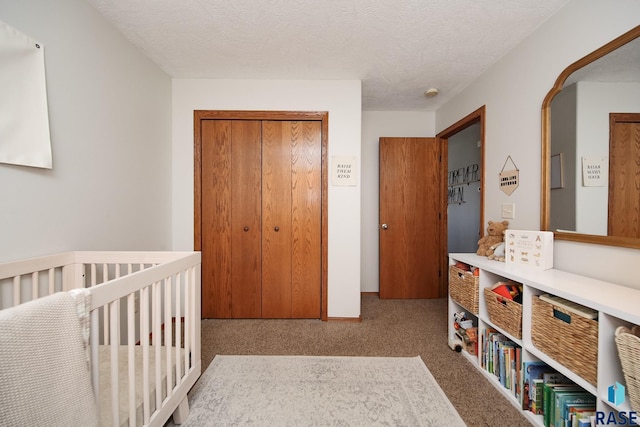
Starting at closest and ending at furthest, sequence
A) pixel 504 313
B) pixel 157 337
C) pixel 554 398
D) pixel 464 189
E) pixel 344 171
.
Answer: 1. pixel 157 337
2. pixel 554 398
3. pixel 504 313
4. pixel 344 171
5. pixel 464 189

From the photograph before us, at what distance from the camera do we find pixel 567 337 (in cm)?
105

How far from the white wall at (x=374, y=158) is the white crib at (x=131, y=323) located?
6.99ft

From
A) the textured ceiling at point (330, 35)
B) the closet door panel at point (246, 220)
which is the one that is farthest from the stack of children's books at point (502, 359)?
the textured ceiling at point (330, 35)

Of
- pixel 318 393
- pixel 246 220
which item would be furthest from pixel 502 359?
pixel 246 220

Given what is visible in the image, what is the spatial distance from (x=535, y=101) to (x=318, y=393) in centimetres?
228

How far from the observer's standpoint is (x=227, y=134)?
2285mm

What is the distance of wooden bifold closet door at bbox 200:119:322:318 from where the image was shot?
2.29 metres

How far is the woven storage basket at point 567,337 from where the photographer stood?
0.95 metres

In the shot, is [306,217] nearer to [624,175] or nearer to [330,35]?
[330,35]

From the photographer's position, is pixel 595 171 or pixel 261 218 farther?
pixel 261 218

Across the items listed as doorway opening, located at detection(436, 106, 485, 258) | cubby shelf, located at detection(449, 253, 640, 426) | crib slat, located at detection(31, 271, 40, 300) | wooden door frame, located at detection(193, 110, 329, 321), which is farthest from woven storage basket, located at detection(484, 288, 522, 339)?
doorway opening, located at detection(436, 106, 485, 258)

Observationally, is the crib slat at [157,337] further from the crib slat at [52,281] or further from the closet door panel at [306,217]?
the closet door panel at [306,217]

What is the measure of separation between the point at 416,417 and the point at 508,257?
1091 millimetres

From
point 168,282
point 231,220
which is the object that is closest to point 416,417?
point 168,282
